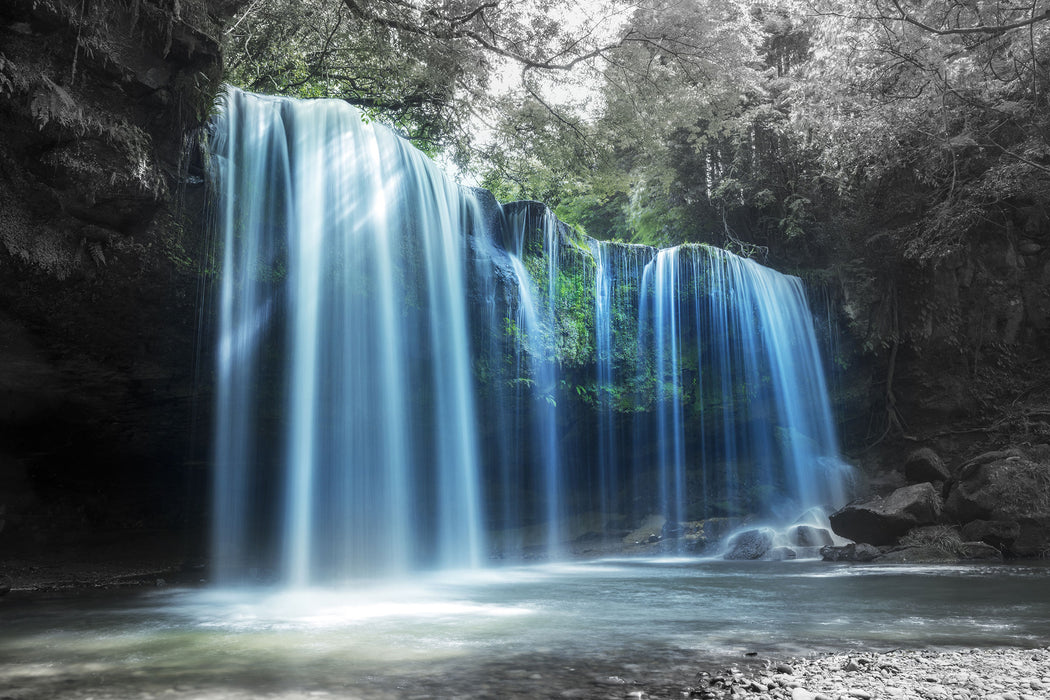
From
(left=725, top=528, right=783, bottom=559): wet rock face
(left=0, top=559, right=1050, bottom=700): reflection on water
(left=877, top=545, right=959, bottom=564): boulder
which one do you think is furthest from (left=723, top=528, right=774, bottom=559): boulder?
(left=0, top=559, right=1050, bottom=700): reflection on water

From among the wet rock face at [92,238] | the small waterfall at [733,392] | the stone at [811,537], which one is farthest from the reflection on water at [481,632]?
the small waterfall at [733,392]

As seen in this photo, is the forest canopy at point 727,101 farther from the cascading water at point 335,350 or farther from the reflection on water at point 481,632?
the reflection on water at point 481,632

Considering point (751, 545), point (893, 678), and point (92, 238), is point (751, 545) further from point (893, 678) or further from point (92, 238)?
point (92, 238)

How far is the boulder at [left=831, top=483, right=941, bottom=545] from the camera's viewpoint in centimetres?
1205

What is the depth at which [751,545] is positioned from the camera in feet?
43.3

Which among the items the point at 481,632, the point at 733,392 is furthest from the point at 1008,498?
the point at 481,632

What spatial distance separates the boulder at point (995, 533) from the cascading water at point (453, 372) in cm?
423

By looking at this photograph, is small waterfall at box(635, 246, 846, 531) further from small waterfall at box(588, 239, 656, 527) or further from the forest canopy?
the forest canopy

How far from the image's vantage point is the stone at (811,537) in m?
13.4

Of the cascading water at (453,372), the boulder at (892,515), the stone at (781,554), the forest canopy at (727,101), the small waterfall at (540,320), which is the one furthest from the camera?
the small waterfall at (540,320)

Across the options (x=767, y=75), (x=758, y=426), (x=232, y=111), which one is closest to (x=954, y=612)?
(x=232, y=111)

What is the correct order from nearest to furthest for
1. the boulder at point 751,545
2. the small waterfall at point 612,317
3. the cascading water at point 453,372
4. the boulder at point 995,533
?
the cascading water at point 453,372, the boulder at point 995,533, the boulder at point 751,545, the small waterfall at point 612,317

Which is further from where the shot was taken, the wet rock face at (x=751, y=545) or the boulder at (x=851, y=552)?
the wet rock face at (x=751, y=545)

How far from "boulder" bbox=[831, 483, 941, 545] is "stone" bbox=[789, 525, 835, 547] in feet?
2.10
